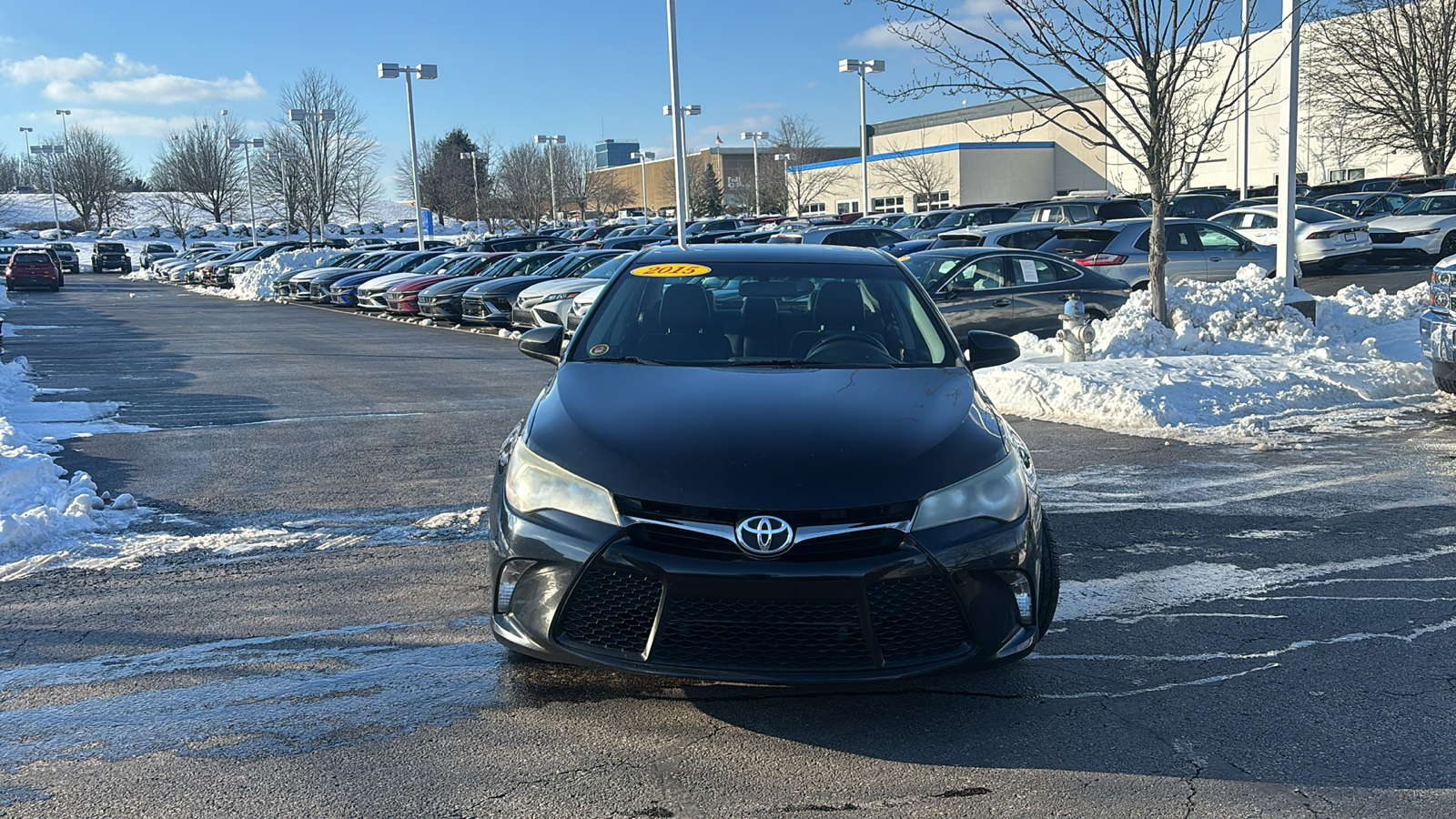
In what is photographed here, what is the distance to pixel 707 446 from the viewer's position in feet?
12.7

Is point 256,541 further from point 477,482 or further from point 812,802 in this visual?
point 812,802

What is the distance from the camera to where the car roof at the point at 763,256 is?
5.76 metres

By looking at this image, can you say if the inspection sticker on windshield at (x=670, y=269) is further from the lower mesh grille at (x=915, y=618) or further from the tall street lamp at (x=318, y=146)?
the tall street lamp at (x=318, y=146)

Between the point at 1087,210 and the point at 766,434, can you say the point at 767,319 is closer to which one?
the point at 766,434

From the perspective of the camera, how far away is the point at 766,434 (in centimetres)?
396

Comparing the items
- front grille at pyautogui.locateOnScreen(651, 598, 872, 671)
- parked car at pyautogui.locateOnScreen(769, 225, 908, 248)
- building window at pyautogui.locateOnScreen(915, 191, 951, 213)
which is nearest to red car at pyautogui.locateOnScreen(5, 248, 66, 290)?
parked car at pyautogui.locateOnScreen(769, 225, 908, 248)

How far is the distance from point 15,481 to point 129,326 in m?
20.3

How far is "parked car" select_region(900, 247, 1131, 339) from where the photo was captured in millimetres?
14188

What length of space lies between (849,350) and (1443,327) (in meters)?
6.48

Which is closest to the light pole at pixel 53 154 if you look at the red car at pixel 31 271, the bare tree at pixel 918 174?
the red car at pixel 31 271

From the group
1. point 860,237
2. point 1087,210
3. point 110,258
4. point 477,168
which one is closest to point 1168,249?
point 860,237

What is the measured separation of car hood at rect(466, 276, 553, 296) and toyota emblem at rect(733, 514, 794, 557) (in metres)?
19.0

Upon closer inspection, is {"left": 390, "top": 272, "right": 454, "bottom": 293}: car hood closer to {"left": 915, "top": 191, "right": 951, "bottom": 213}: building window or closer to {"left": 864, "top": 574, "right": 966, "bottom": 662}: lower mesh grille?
{"left": 864, "top": 574, "right": 966, "bottom": 662}: lower mesh grille

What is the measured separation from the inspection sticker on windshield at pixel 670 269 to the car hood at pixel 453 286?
61.8ft
